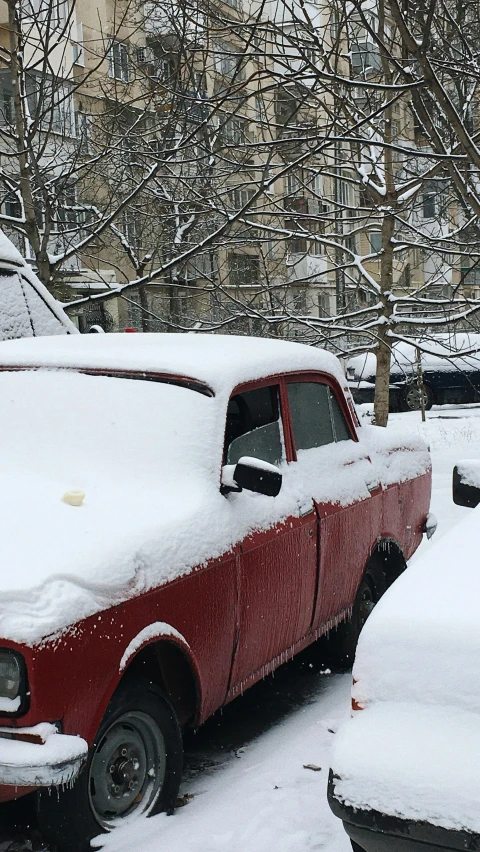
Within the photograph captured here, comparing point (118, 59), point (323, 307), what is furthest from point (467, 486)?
point (323, 307)

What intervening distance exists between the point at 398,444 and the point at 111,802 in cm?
328

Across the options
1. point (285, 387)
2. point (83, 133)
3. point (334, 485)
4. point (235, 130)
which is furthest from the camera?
point (83, 133)

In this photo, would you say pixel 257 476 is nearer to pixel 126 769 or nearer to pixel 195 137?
pixel 126 769

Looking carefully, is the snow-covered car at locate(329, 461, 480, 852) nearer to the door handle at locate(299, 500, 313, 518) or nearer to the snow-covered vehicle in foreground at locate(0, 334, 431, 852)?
the snow-covered vehicle in foreground at locate(0, 334, 431, 852)

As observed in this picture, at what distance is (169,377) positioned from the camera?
166 inches

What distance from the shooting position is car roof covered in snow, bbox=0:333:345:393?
424 centimetres

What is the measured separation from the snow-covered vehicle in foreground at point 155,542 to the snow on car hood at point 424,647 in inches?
36.4

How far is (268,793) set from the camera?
372 cm

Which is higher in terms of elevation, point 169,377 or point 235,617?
point 169,377

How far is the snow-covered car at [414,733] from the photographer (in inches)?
92.4

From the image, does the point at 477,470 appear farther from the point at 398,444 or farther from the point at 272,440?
the point at 398,444

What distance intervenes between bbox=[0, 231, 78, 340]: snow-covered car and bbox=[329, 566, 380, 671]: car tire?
2.66m

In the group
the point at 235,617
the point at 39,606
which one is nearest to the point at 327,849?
the point at 235,617

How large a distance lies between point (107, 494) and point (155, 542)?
44 centimetres
